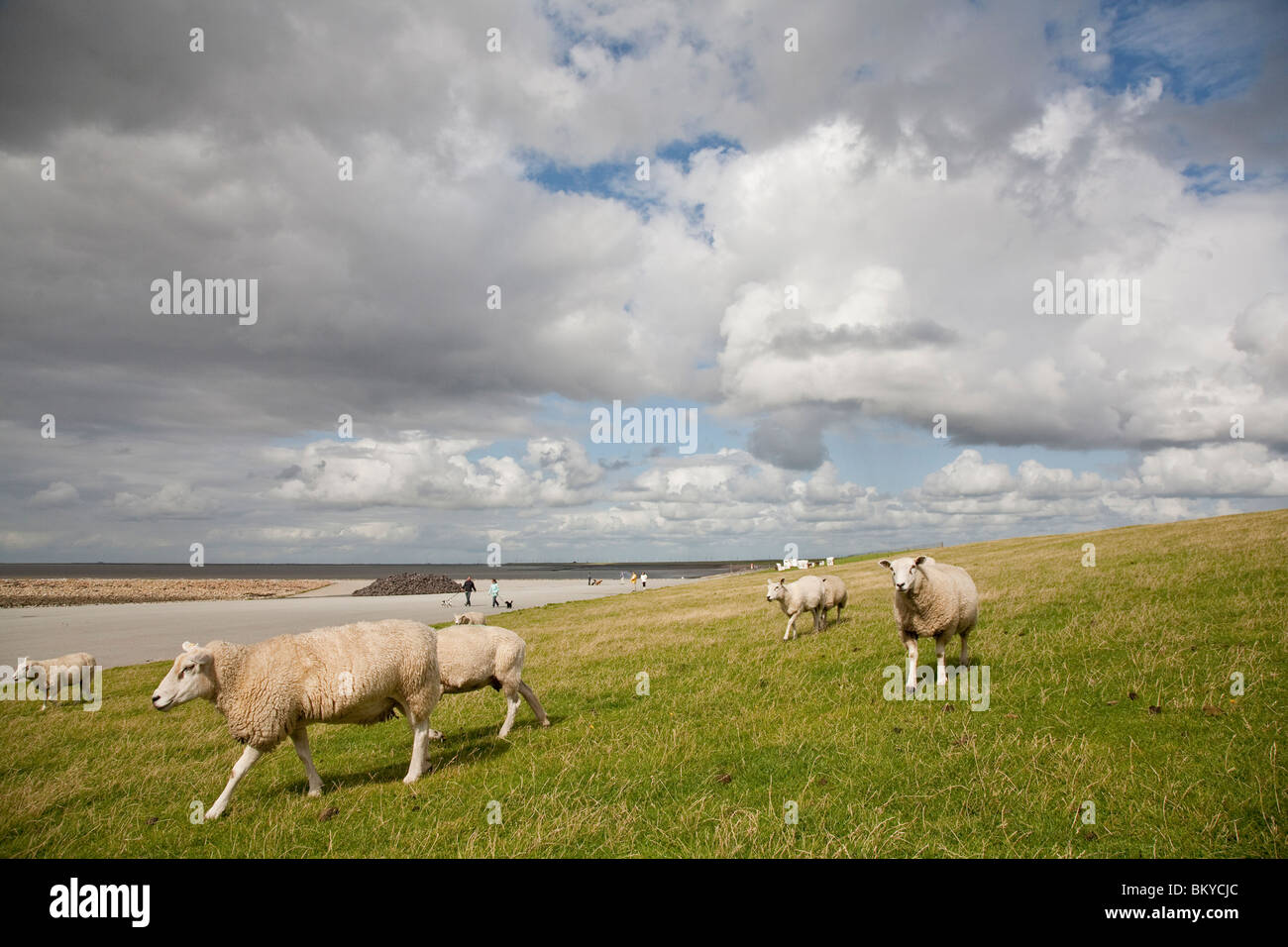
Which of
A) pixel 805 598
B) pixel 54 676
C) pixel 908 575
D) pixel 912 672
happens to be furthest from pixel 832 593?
pixel 54 676

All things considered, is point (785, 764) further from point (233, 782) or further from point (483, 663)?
point (233, 782)

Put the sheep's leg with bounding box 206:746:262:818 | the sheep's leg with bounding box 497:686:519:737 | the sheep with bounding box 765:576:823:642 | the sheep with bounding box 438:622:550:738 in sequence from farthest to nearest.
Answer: the sheep with bounding box 765:576:823:642 < the sheep's leg with bounding box 497:686:519:737 < the sheep with bounding box 438:622:550:738 < the sheep's leg with bounding box 206:746:262:818

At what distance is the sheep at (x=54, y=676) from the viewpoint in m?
19.3

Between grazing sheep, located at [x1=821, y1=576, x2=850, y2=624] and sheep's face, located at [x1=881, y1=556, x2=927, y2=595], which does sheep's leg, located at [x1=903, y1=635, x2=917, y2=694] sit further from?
grazing sheep, located at [x1=821, y1=576, x2=850, y2=624]

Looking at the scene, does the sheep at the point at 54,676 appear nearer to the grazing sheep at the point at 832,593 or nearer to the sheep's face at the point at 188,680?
the sheep's face at the point at 188,680

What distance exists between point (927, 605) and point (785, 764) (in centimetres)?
571

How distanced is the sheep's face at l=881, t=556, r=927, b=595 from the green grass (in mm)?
1934

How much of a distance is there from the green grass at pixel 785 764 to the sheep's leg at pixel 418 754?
21 cm

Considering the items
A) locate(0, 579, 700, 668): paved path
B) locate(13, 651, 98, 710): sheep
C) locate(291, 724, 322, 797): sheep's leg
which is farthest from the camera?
locate(0, 579, 700, 668): paved path

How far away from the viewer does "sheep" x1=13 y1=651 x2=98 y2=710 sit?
19281mm

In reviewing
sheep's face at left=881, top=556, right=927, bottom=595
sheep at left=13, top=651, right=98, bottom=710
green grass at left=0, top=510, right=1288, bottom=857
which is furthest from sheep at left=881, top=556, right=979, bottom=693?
sheep at left=13, top=651, right=98, bottom=710

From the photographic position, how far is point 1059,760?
7391mm

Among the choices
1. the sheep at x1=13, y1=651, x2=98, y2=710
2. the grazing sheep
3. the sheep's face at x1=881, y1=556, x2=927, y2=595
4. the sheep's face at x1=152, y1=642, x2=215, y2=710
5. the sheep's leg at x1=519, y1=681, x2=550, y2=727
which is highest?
the sheep's face at x1=881, y1=556, x2=927, y2=595

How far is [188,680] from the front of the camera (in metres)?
8.62
